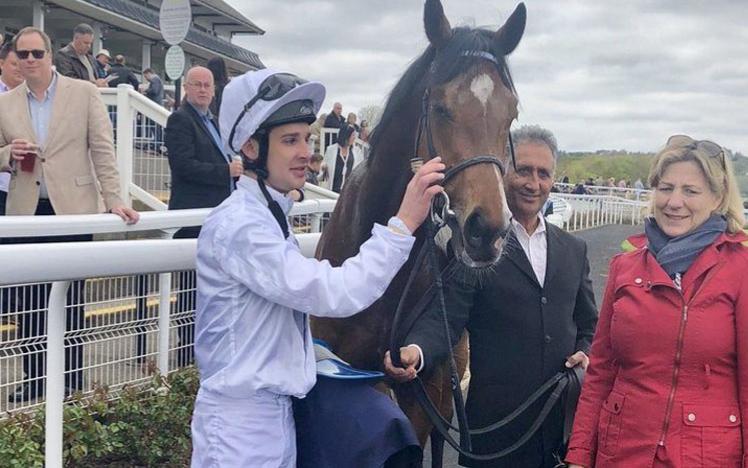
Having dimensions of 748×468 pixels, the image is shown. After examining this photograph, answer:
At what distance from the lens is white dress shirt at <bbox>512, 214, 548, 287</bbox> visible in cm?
292

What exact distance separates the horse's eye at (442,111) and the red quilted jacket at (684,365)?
30.9 inches

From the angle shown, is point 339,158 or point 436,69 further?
point 339,158

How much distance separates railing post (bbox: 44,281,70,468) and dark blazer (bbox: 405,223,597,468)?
3.99 ft

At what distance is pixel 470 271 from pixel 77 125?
2.57m

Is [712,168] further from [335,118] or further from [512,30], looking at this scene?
[335,118]

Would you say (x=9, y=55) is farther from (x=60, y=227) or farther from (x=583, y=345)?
(x=583, y=345)

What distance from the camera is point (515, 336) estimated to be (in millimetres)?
2865

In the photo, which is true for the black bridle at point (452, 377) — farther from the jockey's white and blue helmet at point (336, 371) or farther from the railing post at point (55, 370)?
the railing post at point (55, 370)

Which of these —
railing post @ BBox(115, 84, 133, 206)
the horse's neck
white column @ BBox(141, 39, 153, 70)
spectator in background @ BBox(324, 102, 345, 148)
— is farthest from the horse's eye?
white column @ BBox(141, 39, 153, 70)

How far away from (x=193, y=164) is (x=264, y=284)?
3543 mm

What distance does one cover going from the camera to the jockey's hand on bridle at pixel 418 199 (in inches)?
78.0

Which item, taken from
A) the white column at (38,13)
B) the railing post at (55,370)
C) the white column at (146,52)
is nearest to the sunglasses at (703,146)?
the railing post at (55,370)

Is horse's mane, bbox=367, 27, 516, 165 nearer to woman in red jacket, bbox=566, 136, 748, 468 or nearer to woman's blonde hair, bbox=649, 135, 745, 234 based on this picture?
woman's blonde hair, bbox=649, 135, 745, 234

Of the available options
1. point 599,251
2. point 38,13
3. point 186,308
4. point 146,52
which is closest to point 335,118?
point 599,251
